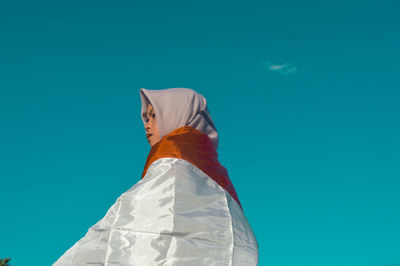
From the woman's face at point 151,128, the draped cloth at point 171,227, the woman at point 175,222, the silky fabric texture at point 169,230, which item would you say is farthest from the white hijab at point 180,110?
the silky fabric texture at point 169,230

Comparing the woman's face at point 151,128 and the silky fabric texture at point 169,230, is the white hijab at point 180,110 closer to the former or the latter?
the woman's face at point 151,128

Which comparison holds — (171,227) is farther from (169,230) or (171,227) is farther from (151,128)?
(151,128)

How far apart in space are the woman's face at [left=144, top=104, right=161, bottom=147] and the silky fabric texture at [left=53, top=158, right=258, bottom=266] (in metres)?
0.74

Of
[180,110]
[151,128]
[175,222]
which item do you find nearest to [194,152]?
[180,110]

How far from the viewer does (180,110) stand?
4742 mm

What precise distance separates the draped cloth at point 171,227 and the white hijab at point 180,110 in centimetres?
57

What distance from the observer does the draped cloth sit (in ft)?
11.7

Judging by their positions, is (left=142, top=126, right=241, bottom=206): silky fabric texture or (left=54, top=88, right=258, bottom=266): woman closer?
(left=54, top=88, right=258, bottom=266): woman

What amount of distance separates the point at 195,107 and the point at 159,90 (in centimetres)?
53

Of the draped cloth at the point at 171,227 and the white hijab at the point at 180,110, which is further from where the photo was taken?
the white hijab at the point at 180,110

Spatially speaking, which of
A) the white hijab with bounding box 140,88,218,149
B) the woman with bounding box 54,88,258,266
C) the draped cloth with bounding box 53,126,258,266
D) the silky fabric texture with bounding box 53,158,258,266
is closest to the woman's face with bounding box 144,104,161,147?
the white hijab with bounding box 140,88,218,149

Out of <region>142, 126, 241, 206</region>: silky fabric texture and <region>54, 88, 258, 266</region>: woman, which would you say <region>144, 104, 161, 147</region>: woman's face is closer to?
<region>142, 126, 241, 206</region>: silky fabric texture

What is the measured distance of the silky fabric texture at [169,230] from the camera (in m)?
3.55

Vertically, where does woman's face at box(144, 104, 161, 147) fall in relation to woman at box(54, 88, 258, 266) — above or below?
above
